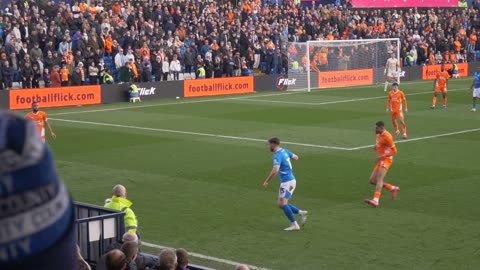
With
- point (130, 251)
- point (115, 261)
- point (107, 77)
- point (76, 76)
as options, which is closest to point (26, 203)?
point (115, 261)

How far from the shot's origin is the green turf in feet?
47.3

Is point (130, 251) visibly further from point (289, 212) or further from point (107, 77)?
point (107, 77)

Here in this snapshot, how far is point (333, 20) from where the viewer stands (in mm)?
57812

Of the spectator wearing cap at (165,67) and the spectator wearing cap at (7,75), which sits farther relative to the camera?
the spectator wearing cap at (165,67)

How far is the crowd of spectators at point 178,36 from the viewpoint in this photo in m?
40.4

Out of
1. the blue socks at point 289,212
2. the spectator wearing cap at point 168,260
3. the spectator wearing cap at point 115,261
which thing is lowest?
the blue socks at point 289,212

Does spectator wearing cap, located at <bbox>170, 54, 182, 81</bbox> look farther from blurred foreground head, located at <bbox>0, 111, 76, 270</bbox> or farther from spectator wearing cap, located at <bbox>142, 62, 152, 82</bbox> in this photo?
blurred foreground head, located at <bbox>0, 111, 76, 270</bbox>

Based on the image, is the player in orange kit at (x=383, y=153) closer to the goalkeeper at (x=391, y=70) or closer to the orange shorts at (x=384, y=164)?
the orange shorts at (x=384, y=164)

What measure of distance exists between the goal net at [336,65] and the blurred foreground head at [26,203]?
47658 mm

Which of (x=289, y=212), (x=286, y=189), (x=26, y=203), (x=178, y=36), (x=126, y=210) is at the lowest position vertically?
(x=289, y=212)

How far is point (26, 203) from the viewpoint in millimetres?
1747

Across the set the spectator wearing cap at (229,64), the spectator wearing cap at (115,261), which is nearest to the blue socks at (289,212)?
the spectator wearing cap at (115,261)

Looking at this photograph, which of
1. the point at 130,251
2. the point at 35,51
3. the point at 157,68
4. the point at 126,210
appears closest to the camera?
the point at 130,251

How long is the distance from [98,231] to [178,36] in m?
36.9
